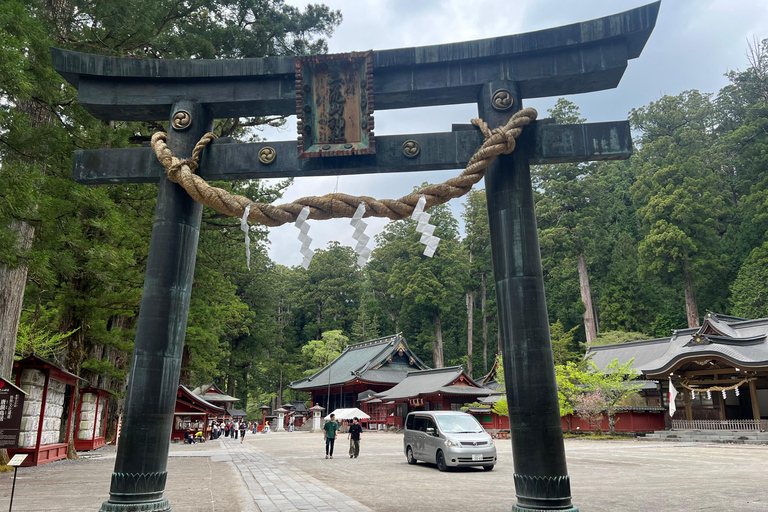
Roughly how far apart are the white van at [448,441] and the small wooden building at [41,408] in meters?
8.95

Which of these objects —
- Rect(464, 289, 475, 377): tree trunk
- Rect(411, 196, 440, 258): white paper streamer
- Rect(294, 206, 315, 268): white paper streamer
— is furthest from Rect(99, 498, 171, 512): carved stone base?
Rect(464, 289, 475, 377): tree trunk

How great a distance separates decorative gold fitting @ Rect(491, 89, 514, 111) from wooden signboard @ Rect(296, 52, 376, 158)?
1356 mm

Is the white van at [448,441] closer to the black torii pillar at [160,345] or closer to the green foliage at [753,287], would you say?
the black torii pillar at [160,345]

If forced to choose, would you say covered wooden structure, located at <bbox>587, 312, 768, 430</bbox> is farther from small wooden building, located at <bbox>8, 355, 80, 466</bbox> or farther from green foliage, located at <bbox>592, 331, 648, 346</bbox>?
small wooden building, located at <bbox>8, 355, 80, 466</bbox>

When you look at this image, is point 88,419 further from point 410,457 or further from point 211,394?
point 211,394

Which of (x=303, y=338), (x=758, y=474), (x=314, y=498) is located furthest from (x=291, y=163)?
(x=303, y=338)

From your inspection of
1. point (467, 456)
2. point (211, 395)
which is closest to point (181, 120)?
point (467, 456)

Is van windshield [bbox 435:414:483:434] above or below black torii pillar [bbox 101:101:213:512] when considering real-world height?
below

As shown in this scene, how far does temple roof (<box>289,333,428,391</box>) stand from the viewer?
39.8 metres

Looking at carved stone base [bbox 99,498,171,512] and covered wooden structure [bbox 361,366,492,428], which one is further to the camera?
covered wooden structure [bbox 361,366,492,428]

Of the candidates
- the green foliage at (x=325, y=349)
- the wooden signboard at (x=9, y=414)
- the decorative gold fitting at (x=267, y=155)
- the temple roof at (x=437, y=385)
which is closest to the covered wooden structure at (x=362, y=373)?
Result: the temple roof at (x=437, y=385)

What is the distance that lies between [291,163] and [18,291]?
270 inches

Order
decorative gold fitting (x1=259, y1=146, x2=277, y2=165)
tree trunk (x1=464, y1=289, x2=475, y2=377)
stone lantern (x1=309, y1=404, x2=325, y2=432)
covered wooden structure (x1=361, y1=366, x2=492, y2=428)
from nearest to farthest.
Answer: decorative gold fitting (x1=259, y1=146, x2=277, y2=165), covered wooden structure (x1=361, y1=366, x2=492, y2=428), stone lantern (x1=309, y1=404, x2=325, y2=432), tree trunk (x1=464, y1=289, x2=475, y2=377)

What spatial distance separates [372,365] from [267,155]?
35.6 metres
